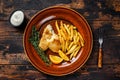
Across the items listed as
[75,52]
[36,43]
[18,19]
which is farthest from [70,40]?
[18,19]

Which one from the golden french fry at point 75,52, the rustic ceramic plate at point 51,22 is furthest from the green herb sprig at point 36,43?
the golden french fry at point 75,52

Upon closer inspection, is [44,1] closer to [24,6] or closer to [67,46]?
[24,6]

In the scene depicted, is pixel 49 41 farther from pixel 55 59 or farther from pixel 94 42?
pixel 94 42

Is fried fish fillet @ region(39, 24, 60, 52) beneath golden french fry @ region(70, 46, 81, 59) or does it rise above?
above

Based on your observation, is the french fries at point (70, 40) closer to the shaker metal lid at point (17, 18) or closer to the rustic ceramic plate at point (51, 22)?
the rustic ceramic plate at point (51, 22)

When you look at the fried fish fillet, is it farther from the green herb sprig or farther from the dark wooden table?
the dark wooden table

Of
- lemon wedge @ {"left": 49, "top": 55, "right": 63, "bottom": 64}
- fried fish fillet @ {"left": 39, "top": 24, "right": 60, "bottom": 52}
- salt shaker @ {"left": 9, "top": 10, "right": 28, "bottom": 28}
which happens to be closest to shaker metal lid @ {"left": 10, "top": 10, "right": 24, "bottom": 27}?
salt shaker @ {"left": 9, "top": 10, "right": 28, "bottom": 28}
